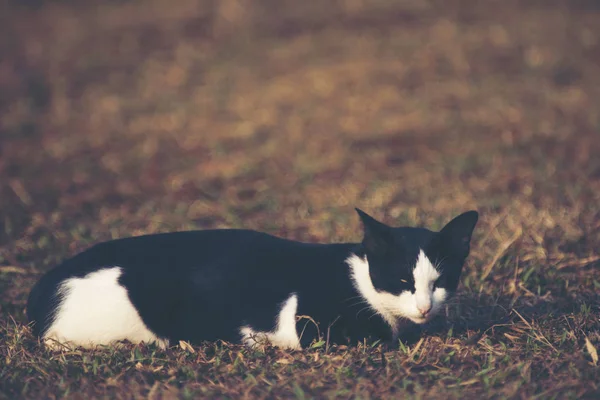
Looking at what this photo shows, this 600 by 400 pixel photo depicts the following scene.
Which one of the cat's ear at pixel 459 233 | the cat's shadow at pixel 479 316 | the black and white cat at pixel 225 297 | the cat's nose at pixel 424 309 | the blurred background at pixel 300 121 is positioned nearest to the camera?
the cat's nose at pixel 424 309

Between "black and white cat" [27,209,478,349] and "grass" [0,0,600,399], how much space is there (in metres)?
0.11

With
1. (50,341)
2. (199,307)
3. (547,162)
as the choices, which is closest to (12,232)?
(50,341)

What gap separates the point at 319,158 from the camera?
7.57 meters

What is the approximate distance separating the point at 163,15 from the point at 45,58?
7.65 feet

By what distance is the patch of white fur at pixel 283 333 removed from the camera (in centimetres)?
A: 374

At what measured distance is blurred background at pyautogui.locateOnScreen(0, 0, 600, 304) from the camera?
5.88m

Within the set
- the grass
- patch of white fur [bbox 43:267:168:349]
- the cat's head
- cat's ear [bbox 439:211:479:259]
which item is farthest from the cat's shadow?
patch of white fur [bbox 43:267:168:349]

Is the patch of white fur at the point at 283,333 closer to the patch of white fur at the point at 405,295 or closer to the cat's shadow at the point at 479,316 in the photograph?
the patch of white fur at the point at 405,295

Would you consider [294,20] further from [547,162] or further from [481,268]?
[481,268]

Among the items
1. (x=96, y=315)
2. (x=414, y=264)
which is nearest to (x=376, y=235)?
(x=414, y=264)

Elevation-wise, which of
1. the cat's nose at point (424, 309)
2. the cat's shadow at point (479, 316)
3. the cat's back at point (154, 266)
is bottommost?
the cat's shadow at point (479, 316)

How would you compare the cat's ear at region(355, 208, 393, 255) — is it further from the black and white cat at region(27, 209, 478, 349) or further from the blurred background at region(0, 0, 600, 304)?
the blurred background at region(0, 0, 600, 304)

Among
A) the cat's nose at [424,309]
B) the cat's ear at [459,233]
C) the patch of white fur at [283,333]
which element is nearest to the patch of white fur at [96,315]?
the patch of white fur at [283,333]

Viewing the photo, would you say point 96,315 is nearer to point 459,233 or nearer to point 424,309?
point 424,309
